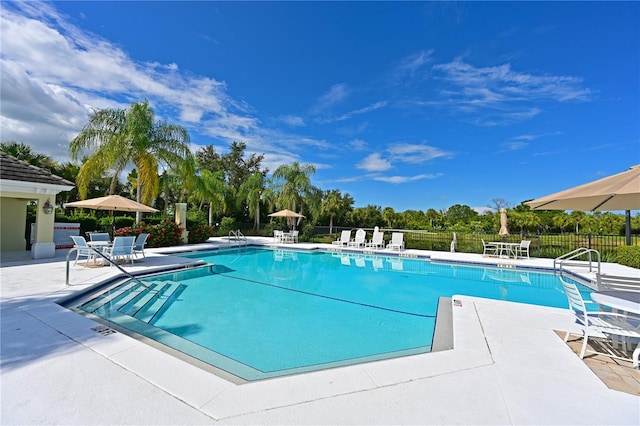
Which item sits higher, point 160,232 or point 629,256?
point 160,232

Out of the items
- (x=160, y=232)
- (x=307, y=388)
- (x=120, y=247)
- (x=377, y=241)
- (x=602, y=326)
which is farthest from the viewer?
(x=377, y=241)

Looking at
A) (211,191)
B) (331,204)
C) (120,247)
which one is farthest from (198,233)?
(331,204)

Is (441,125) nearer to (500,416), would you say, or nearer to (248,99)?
(248,99)

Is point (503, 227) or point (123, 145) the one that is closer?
point (503, 227)

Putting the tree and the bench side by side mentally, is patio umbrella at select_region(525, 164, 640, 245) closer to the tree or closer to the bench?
the bench

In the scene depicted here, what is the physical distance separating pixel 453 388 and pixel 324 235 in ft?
62.9

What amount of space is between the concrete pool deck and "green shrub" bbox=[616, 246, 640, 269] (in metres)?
9.23

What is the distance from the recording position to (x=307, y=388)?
240cm

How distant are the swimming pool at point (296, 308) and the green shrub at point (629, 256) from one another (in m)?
3.12

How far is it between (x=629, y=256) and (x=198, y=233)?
729 inches

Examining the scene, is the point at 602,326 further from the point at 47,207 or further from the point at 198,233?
the point at 198,233

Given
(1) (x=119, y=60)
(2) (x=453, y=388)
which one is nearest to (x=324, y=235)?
(1) (x=119, y=60)

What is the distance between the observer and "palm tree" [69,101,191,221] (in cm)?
1345

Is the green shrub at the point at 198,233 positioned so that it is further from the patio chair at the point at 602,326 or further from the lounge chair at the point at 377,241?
the patio chair at the point at 602,326
